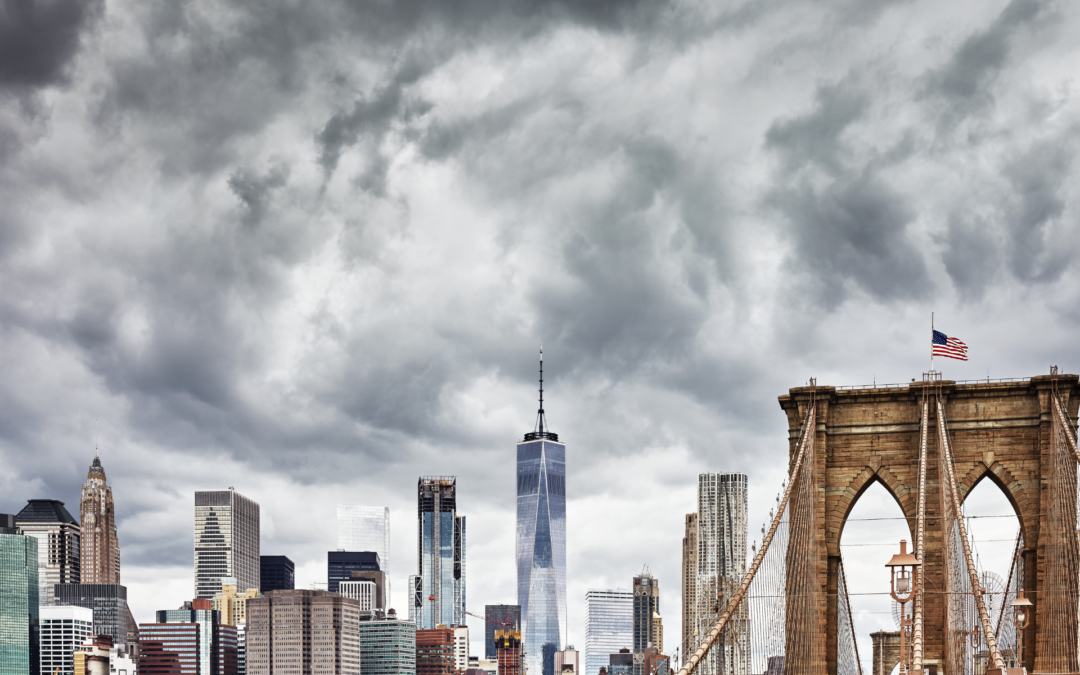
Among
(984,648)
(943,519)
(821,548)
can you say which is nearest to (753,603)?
(821,548)

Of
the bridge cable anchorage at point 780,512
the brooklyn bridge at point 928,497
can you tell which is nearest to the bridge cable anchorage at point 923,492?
the brooklyn bridge at point 928,497

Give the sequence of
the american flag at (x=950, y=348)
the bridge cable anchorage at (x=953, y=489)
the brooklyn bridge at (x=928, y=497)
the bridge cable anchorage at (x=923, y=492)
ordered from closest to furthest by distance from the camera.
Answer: the bridge cable anchorage at (x=953, y=489) → the bridge cable anchorage at (x=923, y=492) → the brooklyn bridge at (x=928, y=497) → the american flag at (x=950, y=348)

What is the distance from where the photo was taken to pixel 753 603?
56156 millimetres

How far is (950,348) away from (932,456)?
526 centimetres

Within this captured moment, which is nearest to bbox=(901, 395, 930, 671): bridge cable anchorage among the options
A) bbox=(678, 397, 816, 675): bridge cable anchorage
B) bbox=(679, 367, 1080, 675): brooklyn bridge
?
bbox=(679, 367, 1080, 675): brooklyn bridge

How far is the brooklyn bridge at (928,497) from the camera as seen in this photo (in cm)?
5356

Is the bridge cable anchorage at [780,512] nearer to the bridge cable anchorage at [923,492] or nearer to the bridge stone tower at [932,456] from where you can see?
the bridge stone tower at [932,456]

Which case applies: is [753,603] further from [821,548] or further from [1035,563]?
[1035,563]

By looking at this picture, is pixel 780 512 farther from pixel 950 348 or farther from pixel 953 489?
pixel 950 348

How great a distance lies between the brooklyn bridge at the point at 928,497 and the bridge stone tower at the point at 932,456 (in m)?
0.04

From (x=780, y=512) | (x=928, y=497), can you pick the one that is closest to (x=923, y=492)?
(x=928, y=497)

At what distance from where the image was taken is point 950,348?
59031mm

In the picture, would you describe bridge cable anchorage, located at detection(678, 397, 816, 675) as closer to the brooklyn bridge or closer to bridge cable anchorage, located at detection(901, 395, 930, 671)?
the brooklyn bridge

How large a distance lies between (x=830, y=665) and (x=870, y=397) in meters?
10.2
